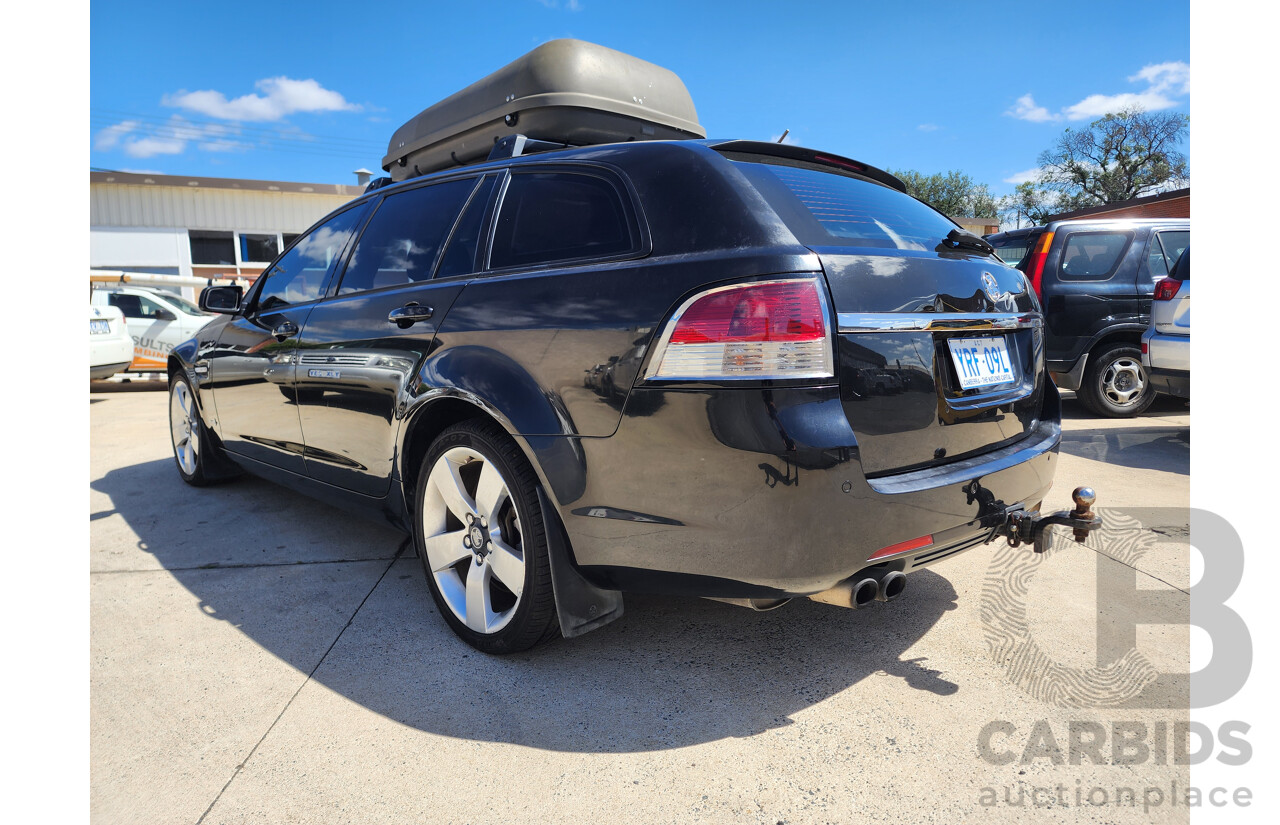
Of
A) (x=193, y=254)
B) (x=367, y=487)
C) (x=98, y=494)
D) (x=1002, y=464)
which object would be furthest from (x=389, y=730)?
(x=193, y=254)

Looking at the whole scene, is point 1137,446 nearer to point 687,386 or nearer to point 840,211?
point 840,211

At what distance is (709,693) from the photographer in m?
2.32

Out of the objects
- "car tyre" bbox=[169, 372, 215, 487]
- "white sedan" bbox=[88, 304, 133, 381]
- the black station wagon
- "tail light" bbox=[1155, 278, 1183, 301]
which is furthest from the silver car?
"white sedan" bbox=[88, 304, 133, 381]

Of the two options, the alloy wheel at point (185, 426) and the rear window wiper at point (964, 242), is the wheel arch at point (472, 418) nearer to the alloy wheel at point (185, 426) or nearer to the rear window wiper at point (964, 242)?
the rear window wiper at point (964, 242)

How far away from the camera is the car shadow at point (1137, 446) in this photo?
5.04 meters

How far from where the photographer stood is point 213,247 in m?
27.0

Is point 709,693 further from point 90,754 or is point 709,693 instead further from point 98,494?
point 98,494

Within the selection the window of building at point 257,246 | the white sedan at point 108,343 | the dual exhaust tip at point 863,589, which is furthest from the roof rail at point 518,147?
the window of building at point 257,246

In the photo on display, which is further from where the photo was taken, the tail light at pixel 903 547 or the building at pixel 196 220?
the building at pixel 196 220

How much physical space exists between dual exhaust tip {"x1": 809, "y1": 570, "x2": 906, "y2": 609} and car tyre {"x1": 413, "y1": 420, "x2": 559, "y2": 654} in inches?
33.3

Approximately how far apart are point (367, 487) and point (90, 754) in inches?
48.9

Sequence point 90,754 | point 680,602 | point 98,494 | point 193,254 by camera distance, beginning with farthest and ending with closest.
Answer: point 193,254, point 98,494, point 680,602, point 90,754

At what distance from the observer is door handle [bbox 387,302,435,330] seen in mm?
2711

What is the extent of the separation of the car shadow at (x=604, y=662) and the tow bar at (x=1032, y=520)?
509 mm
